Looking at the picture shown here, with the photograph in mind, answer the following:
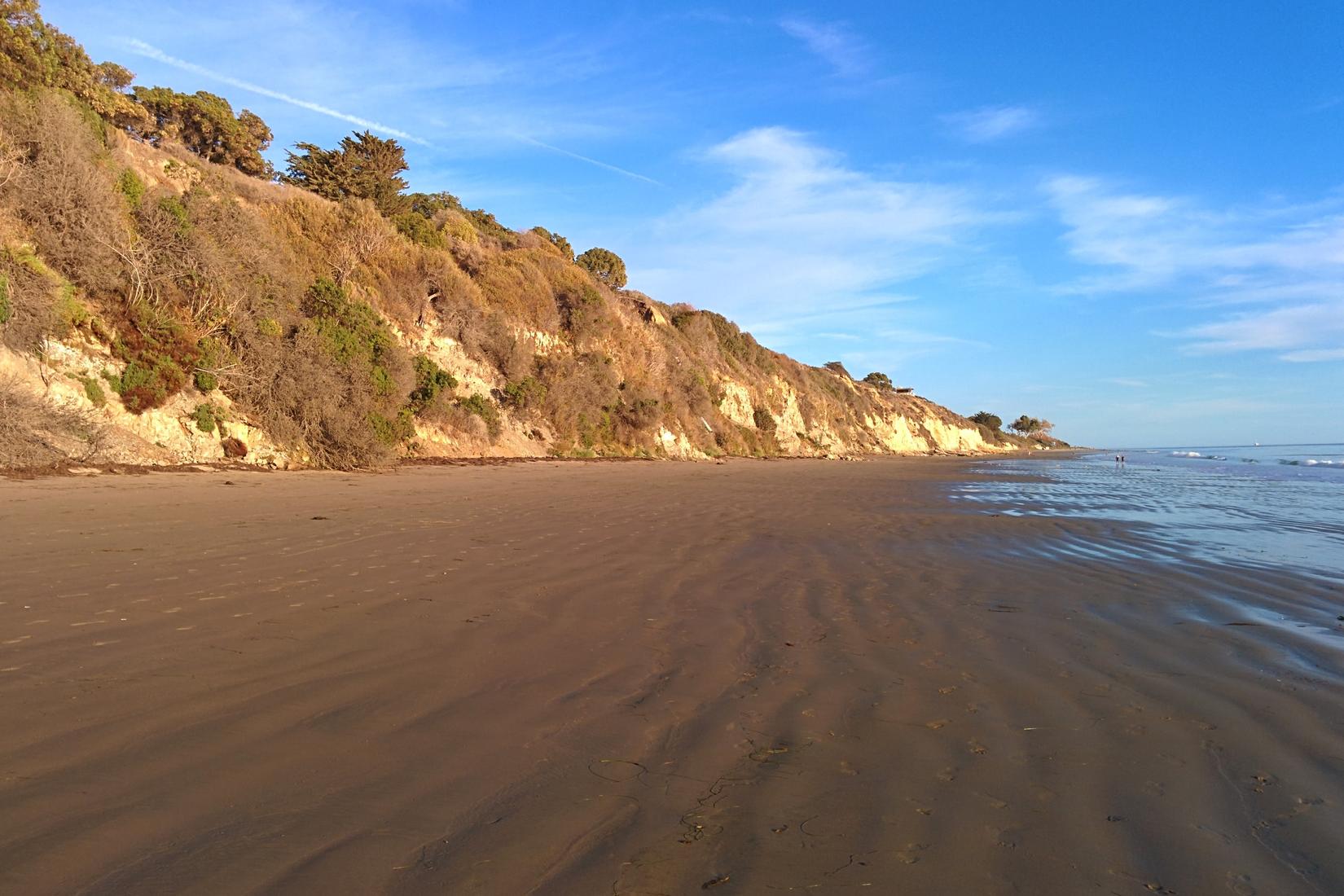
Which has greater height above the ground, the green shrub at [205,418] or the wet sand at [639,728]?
the green shrub at [205,418]

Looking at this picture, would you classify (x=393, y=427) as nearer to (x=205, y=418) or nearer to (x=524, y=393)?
(x=205, y=418)

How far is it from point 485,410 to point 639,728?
1919cm

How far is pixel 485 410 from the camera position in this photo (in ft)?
69.3

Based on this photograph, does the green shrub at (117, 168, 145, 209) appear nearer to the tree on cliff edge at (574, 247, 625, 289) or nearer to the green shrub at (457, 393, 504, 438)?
the green shrub at (457, 393, 504, 438)

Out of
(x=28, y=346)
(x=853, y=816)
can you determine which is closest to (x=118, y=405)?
(x=28, y=346)

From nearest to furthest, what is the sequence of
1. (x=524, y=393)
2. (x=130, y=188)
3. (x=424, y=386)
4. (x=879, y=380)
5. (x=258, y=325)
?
(x=130, y=188) < (x=258, y=325) < (x=424, y=386) < (x=524, y=393) < (x=879, y=380)

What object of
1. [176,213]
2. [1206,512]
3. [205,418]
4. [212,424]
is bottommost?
[1206,512]

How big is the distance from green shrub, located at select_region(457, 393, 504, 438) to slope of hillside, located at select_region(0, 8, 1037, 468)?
8 cm

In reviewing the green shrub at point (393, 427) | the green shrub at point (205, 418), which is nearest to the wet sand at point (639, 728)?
the green shrub at point (205, 418)

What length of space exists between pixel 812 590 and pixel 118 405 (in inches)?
526

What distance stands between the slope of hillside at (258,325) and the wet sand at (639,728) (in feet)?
26.7

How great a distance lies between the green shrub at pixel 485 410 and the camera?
20.7 m

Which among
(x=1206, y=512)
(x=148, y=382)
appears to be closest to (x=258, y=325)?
(x=148, y=382)

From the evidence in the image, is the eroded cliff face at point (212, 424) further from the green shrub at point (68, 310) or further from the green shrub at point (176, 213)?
the green shrub at point (176, 213)
